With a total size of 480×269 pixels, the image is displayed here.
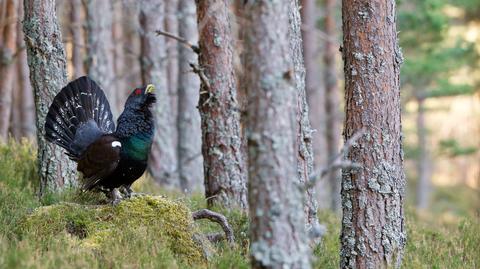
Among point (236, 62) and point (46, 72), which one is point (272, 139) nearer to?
point (46, 72)

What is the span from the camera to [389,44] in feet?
20.2

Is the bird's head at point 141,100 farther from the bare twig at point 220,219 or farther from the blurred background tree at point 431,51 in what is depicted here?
the blurred background tree at point 431,51

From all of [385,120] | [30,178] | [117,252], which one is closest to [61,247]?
[117,252]

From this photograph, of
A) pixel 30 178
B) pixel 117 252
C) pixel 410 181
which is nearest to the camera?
pixel 117 252

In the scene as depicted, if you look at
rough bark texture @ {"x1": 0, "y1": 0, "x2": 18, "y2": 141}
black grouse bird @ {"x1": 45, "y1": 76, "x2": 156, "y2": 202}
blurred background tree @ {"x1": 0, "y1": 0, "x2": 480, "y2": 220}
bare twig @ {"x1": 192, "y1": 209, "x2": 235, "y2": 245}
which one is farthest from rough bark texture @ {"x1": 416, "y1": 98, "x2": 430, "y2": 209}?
bare twig @ {"x1": 192, "y1": 209, "x2": 235, "y2": 245}

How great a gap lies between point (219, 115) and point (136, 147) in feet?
5.84

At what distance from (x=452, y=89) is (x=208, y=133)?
54.0 feet

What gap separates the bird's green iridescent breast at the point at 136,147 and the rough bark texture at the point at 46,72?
5.28 feet

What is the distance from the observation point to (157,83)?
1395cm

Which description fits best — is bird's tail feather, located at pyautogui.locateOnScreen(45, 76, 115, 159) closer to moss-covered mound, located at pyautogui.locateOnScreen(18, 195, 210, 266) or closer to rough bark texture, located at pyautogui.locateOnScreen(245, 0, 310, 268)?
moss-covered mound, located at pyautogui.locateOnScreen(18, 195, 210, 266)

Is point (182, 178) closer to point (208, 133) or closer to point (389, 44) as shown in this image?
point (208, 133)

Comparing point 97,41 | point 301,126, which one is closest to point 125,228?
point 301,126

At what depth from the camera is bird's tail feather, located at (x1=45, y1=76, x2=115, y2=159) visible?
294 inches

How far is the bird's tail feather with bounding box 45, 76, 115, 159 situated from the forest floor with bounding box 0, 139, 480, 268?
679 mm
